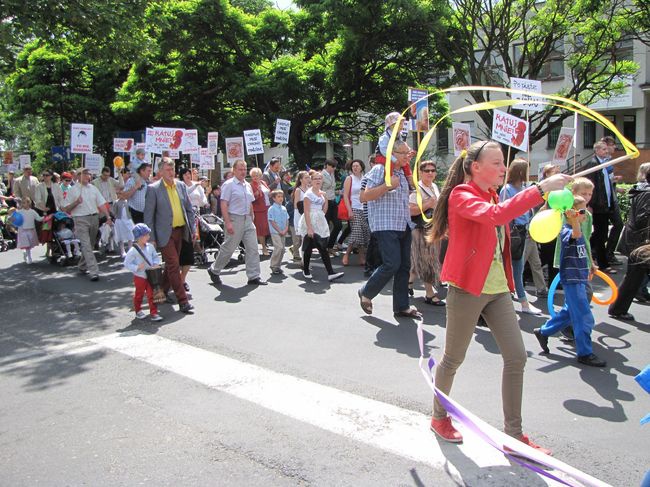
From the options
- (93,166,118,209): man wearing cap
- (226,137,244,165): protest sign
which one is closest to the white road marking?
(93,166,118,209): man wearing cap

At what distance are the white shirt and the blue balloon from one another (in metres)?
2.31

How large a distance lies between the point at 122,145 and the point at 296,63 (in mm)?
6234

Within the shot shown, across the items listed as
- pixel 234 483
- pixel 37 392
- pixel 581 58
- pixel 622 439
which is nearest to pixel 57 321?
pixel 37 392

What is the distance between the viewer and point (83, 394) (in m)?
4.92

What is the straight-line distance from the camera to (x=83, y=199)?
396 inches

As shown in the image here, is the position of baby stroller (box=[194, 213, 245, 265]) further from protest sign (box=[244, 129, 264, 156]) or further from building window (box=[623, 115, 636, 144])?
building window (box=[623, 115, 636, 144])

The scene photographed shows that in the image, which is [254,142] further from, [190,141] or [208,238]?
[208,238]

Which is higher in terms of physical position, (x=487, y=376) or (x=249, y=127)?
(x=249, y=127)

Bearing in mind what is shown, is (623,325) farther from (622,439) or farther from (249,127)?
(249,127)

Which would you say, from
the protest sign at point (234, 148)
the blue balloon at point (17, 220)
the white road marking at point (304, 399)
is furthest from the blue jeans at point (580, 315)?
the blue balloon at point (17, 220)

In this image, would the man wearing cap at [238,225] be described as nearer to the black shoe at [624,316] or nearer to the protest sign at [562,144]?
the black shoe at [624,316]

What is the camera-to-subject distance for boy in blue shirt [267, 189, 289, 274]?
1030 centimetres

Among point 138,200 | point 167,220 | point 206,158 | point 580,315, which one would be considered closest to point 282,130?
point 206,158

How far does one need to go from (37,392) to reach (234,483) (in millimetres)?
2440
